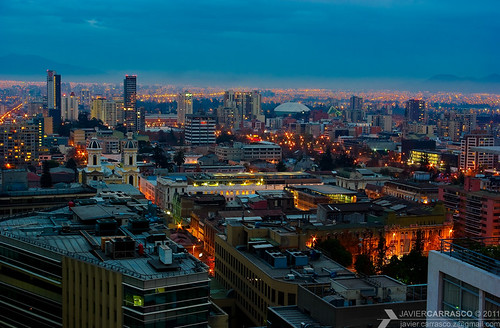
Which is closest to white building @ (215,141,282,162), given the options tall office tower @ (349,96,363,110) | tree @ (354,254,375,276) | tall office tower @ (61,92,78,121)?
tree @ (354,254,375,276)

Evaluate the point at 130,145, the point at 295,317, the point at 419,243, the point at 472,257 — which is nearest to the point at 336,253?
the point at 419,243

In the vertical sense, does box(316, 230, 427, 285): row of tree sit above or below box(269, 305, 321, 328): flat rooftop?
below

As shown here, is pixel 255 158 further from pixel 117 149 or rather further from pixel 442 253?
pixel 442 253

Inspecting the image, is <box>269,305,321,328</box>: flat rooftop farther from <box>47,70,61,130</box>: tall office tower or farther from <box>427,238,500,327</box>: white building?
<box>47,70,61,130</box>: tall office tower

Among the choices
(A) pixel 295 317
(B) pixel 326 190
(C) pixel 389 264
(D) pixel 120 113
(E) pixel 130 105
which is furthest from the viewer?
(D) pixel 120 113

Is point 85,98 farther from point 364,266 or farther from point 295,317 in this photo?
point 295,317

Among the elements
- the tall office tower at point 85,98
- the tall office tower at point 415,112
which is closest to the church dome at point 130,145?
the tall office tower at point 415,112

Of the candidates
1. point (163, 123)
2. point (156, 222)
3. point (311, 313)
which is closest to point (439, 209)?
point (156, 222)
